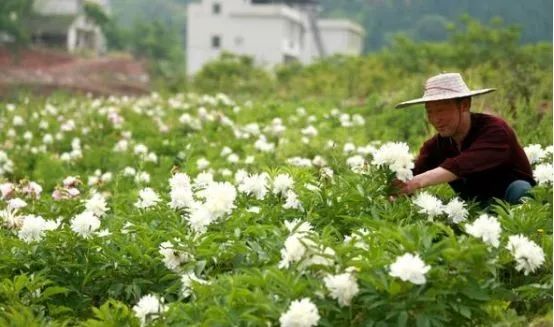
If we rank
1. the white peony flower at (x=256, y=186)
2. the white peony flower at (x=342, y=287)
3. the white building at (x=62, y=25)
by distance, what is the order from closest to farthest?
the white peony flower at (x=342, y=287) < the white peony flower at (x=256, y=186) < the white building at (x=62, y=25)

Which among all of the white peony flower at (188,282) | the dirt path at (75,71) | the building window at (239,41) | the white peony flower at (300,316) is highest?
the white peony flower at (300,316)

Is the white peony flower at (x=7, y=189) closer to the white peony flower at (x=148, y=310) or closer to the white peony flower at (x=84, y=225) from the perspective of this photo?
the white peony flower at (x=84, y=225)

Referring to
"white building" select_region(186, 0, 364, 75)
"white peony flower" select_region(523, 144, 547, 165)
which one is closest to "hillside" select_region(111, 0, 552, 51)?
"white building" select_region(186, 0, 364, 75)

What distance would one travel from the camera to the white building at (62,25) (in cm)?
5347

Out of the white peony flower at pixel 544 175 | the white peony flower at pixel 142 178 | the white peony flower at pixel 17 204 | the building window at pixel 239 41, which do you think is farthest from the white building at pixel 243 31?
the white peony flower at pixel 544 175

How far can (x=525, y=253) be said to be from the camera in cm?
364

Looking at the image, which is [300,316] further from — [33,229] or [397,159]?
[33,229]

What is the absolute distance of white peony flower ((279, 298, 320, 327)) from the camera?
3184 millimetres

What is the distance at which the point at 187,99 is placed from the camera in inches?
679

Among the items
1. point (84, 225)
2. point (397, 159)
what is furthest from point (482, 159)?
point (84, 225)

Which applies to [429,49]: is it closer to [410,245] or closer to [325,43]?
[410,245]

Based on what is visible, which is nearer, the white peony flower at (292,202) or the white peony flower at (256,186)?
the white peony flower at (292,202)

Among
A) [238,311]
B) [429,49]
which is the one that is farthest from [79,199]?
[429,49]

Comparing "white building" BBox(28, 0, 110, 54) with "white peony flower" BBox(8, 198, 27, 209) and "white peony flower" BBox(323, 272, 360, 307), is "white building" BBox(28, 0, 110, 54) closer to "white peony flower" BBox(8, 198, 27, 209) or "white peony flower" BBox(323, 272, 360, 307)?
"white peony flower" BBox(8, 198, 27, 209)
